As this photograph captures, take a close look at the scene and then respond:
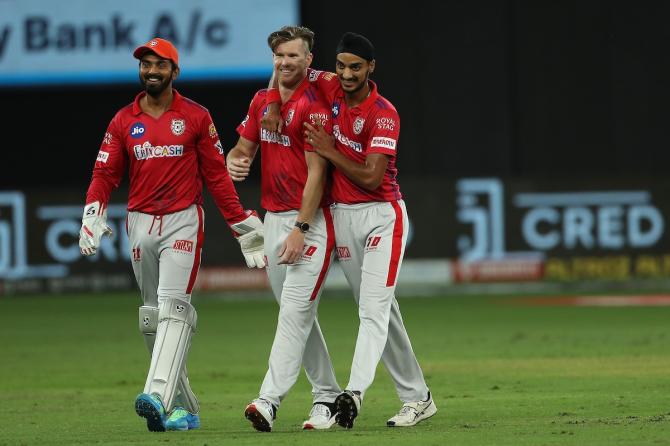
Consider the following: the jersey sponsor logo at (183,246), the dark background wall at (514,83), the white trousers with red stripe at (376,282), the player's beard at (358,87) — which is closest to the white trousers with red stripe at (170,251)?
the jersey sponsor logo at (183,246)

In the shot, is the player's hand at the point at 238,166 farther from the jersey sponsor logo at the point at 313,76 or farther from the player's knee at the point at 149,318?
the player's knee at the point at 149,318

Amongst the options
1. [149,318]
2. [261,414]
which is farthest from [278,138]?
[261,414]

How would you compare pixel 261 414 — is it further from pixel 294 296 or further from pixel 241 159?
pixel 241 159

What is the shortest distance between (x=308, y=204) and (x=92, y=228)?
1.23 m

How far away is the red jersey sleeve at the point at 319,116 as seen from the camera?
798 cm

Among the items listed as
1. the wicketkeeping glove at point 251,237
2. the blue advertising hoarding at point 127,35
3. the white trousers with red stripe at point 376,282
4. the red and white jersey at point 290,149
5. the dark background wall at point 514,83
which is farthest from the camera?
the dark background wall at point 514,83

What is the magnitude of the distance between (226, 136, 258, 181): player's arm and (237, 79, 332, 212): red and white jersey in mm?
101

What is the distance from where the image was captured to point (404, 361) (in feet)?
26.8

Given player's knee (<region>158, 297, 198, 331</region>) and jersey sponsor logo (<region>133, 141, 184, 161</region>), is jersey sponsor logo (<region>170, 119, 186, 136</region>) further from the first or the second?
player's knee (<region>158, 297, 198, 331</region>)

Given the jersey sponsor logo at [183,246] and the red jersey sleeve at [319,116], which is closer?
the red jersey sleeve at [319,116]

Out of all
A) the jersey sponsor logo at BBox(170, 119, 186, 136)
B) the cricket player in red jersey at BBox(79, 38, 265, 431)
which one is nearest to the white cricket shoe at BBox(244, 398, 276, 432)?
the cricket player in red jersey at BBox(79, 38, 265, 431)

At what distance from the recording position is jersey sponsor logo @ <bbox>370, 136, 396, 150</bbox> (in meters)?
7.87

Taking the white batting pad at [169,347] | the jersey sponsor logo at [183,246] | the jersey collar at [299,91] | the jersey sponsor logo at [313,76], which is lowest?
the white batting pad at [169,347]

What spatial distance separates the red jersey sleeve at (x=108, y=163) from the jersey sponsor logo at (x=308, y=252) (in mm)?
1181
